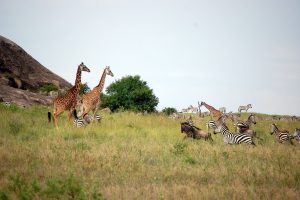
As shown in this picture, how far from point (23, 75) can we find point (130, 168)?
99.0 ft

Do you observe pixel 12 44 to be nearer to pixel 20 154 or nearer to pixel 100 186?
pixel 20 154

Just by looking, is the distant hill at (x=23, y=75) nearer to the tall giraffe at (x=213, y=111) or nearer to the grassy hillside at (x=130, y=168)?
the tall giraffe at (x=213, y=111)

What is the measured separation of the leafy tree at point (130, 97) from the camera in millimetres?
41125

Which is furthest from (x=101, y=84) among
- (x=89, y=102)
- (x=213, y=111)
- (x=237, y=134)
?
(x=213, y=111)

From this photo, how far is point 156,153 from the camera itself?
12.5 m

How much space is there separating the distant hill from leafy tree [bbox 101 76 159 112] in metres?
4.76

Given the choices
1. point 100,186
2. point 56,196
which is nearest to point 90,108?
point 100,186

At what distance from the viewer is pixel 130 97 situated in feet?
135

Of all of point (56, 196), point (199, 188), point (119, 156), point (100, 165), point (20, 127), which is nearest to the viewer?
point (56, 196)

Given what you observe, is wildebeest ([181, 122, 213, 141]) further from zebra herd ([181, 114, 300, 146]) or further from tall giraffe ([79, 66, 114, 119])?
tall giraffe ([79, 66, 114, 119])

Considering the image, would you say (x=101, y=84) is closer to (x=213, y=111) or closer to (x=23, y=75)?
(x=213, y=111)

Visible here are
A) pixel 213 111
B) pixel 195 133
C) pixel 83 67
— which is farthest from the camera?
pixel 213 111

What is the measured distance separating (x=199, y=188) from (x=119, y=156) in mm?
3902

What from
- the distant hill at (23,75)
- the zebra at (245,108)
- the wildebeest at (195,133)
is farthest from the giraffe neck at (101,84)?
the zebra at (245,108)
